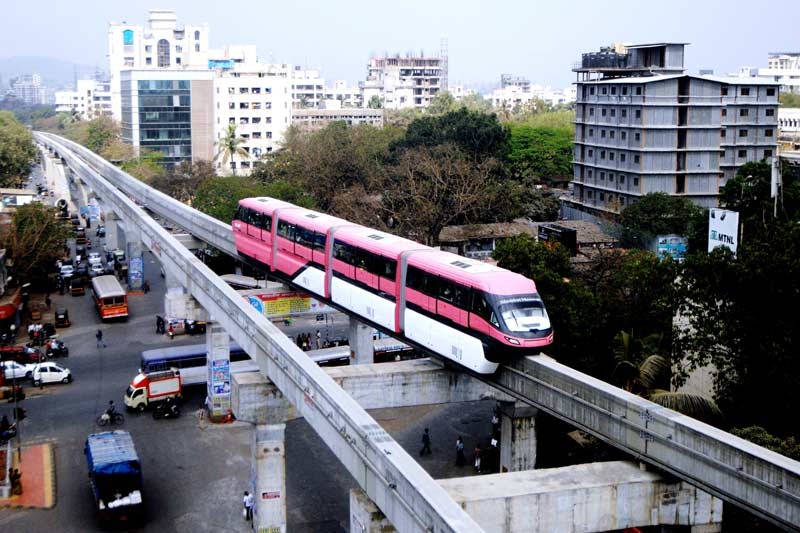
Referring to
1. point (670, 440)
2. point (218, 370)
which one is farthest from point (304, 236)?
point (670, 440)

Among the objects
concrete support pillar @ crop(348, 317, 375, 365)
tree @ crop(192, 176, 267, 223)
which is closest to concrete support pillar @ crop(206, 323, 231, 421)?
concrete support pillar @ crop(348, 317, 375, 365)

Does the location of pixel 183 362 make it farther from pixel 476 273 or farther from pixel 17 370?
pixel 476 273

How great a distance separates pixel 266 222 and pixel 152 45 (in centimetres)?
11839

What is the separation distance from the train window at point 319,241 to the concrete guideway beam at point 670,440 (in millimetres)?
10016

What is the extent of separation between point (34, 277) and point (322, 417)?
39473mm

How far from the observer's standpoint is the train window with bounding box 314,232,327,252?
3166cm

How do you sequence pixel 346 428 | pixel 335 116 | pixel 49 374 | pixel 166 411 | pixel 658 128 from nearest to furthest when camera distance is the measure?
pixel 346 428 → pixel 166 411 → pixel 49 374 → pixel 658 128 → pixel 335 116

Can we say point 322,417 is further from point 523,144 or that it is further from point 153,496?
point 523,144

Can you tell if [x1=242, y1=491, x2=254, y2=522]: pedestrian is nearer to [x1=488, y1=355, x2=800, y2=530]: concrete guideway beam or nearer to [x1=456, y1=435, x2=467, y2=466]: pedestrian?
[x1=456, y1=435, x2=467, y2=466]: pedestrian

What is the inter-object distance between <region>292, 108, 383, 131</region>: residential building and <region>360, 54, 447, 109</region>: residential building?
32.6 m

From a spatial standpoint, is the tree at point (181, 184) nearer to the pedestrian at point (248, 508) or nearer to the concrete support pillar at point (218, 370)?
the concrete support pillar at point (218, 370)

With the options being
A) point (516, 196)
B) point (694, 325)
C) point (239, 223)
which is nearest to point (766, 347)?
point (694, 325)

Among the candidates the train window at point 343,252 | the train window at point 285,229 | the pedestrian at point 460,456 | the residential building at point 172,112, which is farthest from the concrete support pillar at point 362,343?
the residential building at point 172,112

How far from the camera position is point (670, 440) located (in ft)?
62.2
